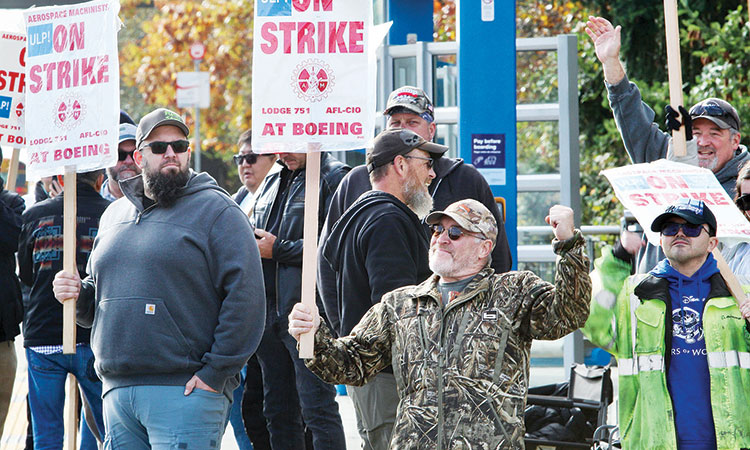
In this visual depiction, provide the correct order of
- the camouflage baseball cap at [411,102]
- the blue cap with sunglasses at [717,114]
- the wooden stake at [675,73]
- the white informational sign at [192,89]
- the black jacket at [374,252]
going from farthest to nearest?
the white informational sign at [192,89], the camouflage baseball cap at [411,102], the blue cap with sunglasses at [717,114], the black jacket at [374,252], the wooden stake at [675,73]

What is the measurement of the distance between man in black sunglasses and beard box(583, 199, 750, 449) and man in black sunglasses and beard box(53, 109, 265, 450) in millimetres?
1548

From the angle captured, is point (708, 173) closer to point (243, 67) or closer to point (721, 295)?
point (721, 295)

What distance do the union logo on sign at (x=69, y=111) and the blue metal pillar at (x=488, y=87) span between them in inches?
142

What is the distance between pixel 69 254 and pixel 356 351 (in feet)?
6.06

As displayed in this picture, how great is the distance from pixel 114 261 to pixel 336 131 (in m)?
1.17

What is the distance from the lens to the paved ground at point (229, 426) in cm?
930

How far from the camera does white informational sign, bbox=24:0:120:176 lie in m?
6.26

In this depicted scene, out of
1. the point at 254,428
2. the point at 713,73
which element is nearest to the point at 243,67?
the point at 713,73

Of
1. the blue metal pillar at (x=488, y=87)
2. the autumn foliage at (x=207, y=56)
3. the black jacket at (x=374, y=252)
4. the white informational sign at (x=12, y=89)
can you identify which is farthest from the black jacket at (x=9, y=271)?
the autumn foliage at (x=207, y=56)

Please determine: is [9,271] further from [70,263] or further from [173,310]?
[173,310]

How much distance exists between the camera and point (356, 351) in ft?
16.0

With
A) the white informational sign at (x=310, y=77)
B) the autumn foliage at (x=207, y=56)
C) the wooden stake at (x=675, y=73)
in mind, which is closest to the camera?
the white informational sign at (x=310, y=77)

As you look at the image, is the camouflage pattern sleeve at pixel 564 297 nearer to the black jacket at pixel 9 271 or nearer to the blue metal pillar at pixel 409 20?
the black jacket at pixel 9 271

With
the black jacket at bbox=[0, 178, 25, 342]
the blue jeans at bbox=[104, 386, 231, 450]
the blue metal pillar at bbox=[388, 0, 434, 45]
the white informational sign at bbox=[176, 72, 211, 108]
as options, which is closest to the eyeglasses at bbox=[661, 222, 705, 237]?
the blue jeans at bbox=[104, 386, 231, 450]
